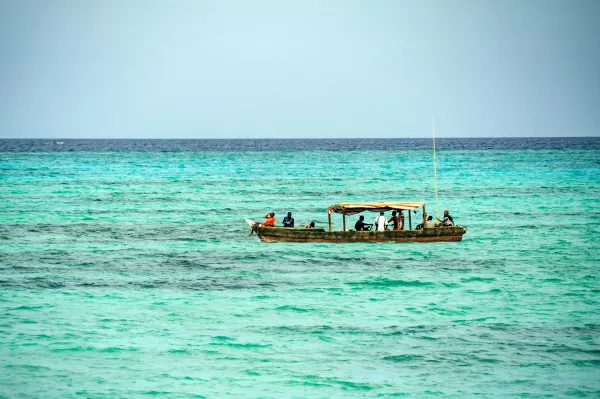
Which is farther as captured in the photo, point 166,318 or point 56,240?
point 56,240

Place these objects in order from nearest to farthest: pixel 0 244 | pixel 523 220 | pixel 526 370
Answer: pixel 526 370 < pixel 0 244 < pixel 523 220

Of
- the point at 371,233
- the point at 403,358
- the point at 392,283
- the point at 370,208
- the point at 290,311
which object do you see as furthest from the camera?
the point at 371,233

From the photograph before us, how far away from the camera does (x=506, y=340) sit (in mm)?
16422

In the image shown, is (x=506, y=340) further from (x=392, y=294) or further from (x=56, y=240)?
(x=56, y=240)

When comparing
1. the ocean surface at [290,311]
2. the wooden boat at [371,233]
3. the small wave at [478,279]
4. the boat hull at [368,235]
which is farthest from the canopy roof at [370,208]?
the small wave at [478,279]

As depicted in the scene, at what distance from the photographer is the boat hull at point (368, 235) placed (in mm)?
28844

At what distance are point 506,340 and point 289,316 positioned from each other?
5.45 m

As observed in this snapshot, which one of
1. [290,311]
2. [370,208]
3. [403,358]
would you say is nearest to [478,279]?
[370,208]

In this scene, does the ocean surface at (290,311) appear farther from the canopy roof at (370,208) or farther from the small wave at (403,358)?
the canopy roof at (370,208)

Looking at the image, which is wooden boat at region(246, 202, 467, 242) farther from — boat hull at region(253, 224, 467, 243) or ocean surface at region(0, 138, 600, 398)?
ocean surface at region(0, 138, 600, 398)

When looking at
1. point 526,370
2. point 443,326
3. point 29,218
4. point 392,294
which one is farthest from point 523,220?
point 29,218

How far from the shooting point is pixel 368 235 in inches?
1137

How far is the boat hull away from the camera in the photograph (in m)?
28.8

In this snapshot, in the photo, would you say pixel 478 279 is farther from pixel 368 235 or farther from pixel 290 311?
pixel 290 311
